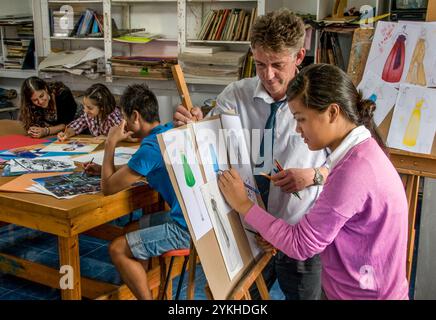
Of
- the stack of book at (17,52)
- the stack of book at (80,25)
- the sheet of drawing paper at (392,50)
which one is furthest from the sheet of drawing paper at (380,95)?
the stack of book at (17,52)

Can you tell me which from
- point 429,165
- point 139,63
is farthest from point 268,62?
point 139,63

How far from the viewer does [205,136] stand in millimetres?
1461

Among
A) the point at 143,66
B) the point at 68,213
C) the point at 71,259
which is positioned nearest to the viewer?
the point at 68,213

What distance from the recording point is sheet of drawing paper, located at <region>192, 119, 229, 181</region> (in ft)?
4.67

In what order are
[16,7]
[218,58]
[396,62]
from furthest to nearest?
1. [16,7]
2. [218,58]
3. [396,62]

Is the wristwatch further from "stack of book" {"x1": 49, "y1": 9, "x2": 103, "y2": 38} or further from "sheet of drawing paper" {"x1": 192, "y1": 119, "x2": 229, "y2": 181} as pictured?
"stack of book" {"x1": 49, "y1": 9, "x2": 103, "y2": 38}

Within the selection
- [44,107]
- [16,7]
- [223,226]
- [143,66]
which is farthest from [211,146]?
[16,7]

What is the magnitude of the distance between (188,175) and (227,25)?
2.93 metres

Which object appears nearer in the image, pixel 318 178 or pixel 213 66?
pixel 318 178

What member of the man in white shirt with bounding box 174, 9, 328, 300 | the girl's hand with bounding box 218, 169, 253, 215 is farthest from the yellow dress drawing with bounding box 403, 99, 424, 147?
the girl's hand with bounding box 218, 169, 253, 215

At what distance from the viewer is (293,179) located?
1.49 metres

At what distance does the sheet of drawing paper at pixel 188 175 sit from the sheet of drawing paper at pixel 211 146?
5 centimetres

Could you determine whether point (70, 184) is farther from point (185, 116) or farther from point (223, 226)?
point (223, 226)

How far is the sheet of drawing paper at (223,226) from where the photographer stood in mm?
1370
